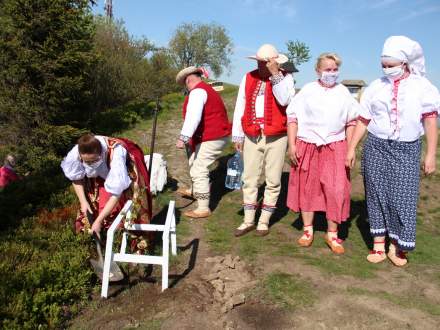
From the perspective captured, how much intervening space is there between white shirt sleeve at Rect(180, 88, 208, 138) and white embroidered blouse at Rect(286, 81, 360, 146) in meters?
1.35

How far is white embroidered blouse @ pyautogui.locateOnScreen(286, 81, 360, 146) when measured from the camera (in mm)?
4230

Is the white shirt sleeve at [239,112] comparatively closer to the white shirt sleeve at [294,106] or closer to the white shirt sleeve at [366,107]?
the white shirt sleeve at [294,106]

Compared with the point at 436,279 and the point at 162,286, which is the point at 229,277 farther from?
the point at 436,279

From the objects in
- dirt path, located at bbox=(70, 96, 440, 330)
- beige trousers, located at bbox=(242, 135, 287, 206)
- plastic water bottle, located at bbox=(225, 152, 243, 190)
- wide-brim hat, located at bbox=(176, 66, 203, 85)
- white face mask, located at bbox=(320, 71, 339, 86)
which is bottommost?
dirt path, located at bbox=(70, 96, 440, 330)

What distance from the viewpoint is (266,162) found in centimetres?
491

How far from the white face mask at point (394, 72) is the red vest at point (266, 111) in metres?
1.21

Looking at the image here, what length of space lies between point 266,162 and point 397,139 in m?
1.50

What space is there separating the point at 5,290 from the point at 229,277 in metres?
1.98

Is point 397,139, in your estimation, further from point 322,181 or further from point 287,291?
point 287,291

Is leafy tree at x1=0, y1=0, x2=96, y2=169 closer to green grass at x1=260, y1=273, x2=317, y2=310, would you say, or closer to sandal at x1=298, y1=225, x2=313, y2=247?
sandal at x1=298, y1=225, x2=313, y2=247

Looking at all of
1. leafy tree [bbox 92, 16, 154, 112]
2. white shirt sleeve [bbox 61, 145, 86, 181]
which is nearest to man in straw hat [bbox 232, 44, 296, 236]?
white shirt sleeve [bbox 61, 145, 86, 181]

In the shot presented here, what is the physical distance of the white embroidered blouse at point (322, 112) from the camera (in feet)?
13.9

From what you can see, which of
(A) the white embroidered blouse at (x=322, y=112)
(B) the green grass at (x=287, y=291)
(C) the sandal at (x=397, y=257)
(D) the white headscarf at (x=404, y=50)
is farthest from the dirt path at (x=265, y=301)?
(D) the white headscarf at (x=404, y=50)

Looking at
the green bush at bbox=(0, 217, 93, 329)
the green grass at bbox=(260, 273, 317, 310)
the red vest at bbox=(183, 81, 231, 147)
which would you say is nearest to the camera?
the green bush at bbox=(0, 217, 93, 329)
